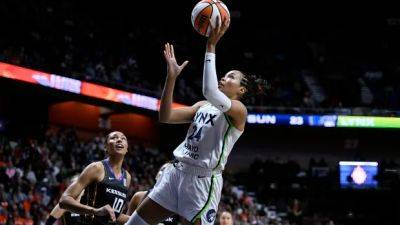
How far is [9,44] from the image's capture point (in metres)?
16.8

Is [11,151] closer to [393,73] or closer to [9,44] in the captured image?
[9,44]

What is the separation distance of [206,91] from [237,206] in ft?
47.5

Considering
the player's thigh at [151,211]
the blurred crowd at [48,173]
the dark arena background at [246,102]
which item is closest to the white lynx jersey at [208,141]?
the player's thigh at [151,211]

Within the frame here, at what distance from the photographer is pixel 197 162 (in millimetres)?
4504

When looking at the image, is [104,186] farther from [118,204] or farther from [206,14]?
[206,14]

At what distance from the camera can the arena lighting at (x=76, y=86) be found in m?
15.8

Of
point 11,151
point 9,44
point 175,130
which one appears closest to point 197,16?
point 11,151

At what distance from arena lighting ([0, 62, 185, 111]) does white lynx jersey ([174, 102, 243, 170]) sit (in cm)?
1185

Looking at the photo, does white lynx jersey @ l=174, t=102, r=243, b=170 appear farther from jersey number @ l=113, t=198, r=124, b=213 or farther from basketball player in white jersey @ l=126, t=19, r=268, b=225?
jersey number @ l=113, t=198, r=124, b=213

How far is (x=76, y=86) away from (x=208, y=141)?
13.6 metres

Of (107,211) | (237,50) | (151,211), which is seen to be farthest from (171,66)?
(237,50)

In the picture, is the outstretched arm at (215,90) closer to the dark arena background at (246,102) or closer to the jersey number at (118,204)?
the jersey number at (118,204)

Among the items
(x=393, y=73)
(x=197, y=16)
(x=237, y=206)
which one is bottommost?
(x=237, y=206)

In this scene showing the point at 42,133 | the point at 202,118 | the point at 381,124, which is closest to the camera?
the point at 202,118
